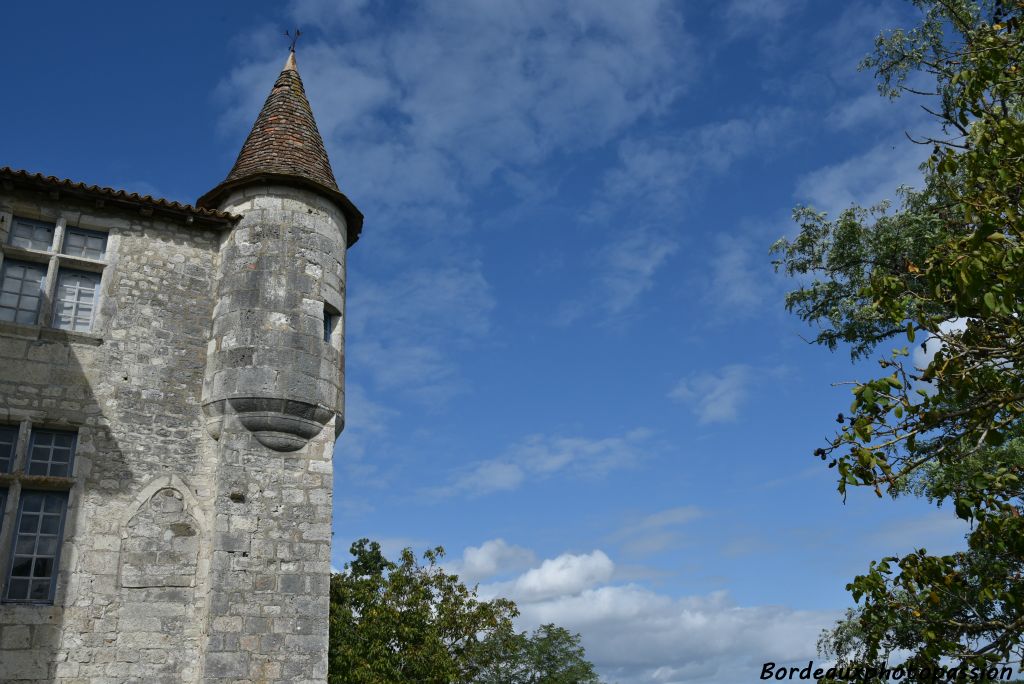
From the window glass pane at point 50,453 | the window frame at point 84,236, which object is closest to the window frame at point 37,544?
the window glass pane at point 50,453

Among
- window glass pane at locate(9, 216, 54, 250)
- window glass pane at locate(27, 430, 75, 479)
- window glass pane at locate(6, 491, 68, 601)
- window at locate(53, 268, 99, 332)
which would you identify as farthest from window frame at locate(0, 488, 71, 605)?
window glass pane at locate(9, 216, 54, 250)

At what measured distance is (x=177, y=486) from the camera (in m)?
9.64

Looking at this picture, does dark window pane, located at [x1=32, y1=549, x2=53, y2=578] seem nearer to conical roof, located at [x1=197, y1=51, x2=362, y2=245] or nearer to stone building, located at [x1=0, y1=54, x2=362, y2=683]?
stone building, located at [x1=0, y1=54, x2=362, y2=683]

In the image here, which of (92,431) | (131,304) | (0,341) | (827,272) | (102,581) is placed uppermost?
(827,272)

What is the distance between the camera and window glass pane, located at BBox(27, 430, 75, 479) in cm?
921

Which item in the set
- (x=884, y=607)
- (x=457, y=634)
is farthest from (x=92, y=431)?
(x=457, y=634)

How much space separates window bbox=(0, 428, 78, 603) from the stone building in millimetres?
20

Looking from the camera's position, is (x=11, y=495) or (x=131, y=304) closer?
(x=11, y=495)

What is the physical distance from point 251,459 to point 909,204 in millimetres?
11574

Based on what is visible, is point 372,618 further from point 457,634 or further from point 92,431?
point 92,431

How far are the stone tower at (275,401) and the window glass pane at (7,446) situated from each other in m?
2.08

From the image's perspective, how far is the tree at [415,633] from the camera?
20.1 meters

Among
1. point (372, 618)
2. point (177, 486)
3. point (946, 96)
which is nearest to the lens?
point (177, 486)

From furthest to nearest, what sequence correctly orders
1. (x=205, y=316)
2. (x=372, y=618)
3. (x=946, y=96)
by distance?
(x=372, y=618), (x=946, y=96), (x=205, y=316)
